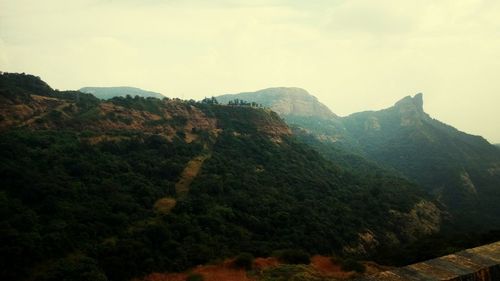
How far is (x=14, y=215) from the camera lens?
147ft

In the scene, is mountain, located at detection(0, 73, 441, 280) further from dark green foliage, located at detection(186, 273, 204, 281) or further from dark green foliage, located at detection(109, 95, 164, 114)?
dark green foliage, located at detection(186, 273, 204, 281)

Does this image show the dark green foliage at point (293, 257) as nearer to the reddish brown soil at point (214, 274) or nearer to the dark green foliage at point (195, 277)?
the reddish brown soil at point (214, 274)

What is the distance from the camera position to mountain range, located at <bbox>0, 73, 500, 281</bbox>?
44.1 m

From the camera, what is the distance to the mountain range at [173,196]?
44.1 m

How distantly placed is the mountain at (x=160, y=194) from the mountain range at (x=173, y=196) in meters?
0.21

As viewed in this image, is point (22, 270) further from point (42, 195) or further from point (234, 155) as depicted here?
point (234, 155)

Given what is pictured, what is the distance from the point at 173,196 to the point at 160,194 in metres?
2.83

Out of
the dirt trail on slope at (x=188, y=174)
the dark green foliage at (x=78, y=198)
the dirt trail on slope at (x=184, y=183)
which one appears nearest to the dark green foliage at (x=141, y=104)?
the dark green foliage at (x=78, y=198)

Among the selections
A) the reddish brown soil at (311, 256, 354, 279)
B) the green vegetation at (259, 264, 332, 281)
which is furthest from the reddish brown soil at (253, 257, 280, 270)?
the reddish brown soil at (311, 256, 354, 279)

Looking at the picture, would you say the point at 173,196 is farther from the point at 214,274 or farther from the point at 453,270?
the point at 453,270

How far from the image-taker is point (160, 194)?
64.1 meters

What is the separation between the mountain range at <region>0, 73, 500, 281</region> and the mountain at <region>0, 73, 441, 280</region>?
0.21 meters

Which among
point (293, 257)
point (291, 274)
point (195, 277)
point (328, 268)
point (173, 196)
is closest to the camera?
point (291, 274)

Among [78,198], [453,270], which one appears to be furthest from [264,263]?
[453,270]
